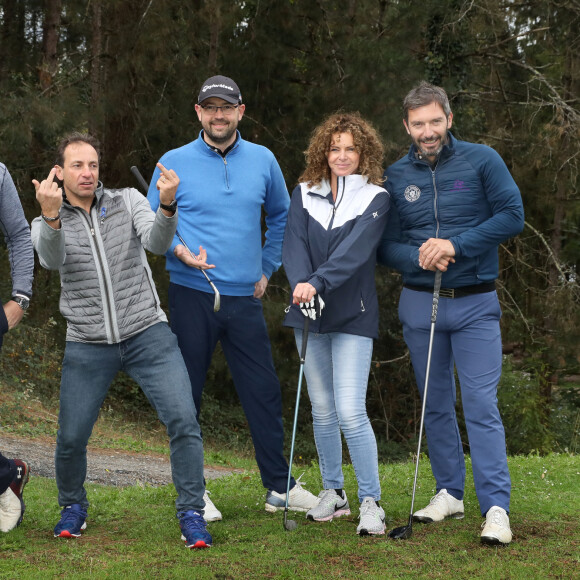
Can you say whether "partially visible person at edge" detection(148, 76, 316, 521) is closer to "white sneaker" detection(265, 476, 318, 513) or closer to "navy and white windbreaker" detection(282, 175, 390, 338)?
"white sneaker" detection(265, 476, 318, 513)

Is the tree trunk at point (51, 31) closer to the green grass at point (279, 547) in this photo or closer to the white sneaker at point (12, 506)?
the green grass at point (279, 547)

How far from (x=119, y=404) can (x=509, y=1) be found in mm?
10462

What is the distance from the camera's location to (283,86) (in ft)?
45.3

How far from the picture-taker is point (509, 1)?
1681 centimetres

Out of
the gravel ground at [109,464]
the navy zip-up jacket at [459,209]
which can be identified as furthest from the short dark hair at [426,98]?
the gravel ground at [109,464]

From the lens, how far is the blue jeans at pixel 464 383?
4547 mm

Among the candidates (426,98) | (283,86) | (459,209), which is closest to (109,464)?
(459,209)

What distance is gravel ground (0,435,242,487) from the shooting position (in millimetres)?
8062

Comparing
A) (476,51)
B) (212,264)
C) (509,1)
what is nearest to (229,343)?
(212,264)

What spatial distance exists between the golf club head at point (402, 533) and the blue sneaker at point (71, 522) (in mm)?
1640

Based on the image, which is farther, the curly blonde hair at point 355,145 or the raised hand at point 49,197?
the curly blonde hair at point 355,145

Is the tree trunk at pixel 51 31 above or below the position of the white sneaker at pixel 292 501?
above

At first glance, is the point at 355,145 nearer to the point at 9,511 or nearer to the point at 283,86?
the point at 9,511

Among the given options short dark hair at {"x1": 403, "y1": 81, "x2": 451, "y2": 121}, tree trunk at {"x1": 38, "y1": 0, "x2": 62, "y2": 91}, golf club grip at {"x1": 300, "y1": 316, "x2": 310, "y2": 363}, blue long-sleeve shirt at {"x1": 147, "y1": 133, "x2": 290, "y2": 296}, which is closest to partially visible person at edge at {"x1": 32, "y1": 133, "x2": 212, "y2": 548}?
blue long-sleeve shirt at {"x1": 147, "y1": 133, "x2": 290, "y2": 296}
